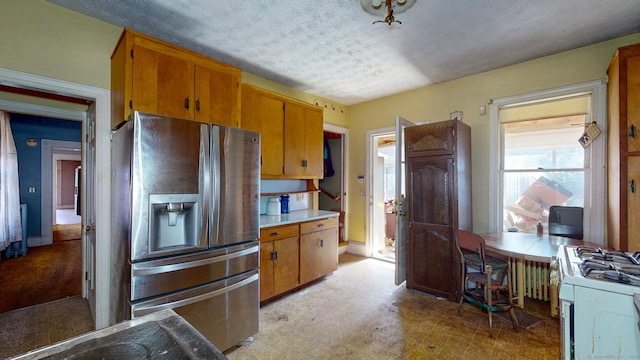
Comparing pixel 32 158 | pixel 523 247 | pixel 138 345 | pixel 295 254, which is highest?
pixel 32 158

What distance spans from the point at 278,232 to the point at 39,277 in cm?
364

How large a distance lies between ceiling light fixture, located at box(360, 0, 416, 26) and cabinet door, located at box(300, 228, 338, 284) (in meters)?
2.37

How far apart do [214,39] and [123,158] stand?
144cm

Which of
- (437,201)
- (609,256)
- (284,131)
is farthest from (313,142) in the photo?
(609,256)

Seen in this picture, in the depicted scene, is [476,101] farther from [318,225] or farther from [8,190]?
[8,190]

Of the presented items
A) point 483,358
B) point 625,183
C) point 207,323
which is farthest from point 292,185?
point 625,183

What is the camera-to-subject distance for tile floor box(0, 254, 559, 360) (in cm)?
209

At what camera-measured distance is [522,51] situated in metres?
2.77

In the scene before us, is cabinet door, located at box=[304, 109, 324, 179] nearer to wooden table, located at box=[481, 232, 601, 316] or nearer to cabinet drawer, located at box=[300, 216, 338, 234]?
cabinet drawer, located at box=[300, 216, 338, 234]

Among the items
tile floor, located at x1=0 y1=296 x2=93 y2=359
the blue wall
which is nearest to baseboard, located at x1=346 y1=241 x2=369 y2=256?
tile floor, located at x1=0 y1=296 x2=93 y2=359

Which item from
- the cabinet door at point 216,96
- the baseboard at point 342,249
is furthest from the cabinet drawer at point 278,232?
the baseboard at point 342,249

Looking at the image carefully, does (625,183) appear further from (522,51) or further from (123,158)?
(123,158)

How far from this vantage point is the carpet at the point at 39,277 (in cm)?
305

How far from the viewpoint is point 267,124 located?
10.4ft
